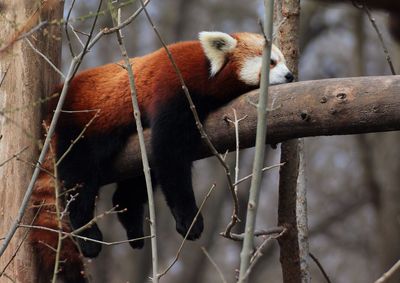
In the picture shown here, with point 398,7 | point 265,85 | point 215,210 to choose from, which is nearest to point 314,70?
point 215,210

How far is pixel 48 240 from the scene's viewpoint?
4480mm

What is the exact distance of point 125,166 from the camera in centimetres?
452

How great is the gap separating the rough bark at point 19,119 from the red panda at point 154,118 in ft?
0.52

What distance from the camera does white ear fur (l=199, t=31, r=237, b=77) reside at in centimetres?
471

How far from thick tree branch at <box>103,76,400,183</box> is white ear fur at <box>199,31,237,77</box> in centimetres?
67

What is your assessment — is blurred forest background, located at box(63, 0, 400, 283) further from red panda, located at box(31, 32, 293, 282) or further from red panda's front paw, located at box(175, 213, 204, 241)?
red panda's front paw, located at box(175, 213, 204, 241)

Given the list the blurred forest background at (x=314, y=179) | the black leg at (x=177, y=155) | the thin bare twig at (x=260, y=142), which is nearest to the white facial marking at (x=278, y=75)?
the black leg at (x=177, y=155)

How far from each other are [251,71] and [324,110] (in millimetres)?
1085

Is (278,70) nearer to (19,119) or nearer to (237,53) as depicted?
(237,53)

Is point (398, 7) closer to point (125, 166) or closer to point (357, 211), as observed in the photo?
point (125, 166)

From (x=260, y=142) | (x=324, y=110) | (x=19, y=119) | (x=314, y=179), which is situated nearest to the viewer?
(x=260, y=142)

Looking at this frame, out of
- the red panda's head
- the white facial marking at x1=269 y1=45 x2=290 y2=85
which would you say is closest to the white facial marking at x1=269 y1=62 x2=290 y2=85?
the white facial marking at x1=269 y1=45 x2=290 y2=85

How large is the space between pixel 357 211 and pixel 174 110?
10.3 m

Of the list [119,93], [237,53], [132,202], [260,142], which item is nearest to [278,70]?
[237,53]
